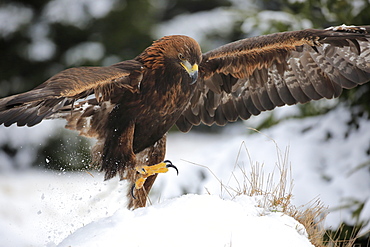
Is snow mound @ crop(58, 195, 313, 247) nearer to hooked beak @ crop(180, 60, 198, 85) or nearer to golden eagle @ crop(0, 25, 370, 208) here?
golden eagle @ crop(0, 25, 370, 208)

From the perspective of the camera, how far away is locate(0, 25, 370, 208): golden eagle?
3904mm

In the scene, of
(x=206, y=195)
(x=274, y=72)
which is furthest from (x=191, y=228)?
(x=274, y=72)

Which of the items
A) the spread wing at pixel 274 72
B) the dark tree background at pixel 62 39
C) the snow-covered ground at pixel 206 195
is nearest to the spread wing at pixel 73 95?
the snow-covered ground at pixel 206 195

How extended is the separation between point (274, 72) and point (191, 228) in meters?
2.11

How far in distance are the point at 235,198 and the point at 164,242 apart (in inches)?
38.2

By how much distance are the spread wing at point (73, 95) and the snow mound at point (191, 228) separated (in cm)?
75

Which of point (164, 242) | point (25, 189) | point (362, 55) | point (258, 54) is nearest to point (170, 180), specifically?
point (258, 54)

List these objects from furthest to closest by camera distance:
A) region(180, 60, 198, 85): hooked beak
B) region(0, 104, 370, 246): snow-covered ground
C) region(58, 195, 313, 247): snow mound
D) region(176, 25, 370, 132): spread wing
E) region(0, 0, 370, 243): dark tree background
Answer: region(0, 0, 370, 243): dark tree background < region(176, 25, 370, 132): spread wing < region(180, 60, 198, 85): hooked beak < region(0, 104, 370, 246): snow-covered ground < region(58, 195, 313, 247): snow mound

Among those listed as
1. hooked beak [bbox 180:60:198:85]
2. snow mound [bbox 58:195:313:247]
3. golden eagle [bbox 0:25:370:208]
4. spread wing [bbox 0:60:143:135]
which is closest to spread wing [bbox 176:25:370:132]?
golden eagle [bbox 0:25:370:208]

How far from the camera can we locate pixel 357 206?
540 centimetres

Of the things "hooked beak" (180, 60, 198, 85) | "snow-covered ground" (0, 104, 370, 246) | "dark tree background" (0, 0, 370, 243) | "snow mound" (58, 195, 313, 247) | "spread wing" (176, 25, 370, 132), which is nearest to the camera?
"snow mound" (58, 195, 313, 247)

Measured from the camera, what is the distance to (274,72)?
4.70m

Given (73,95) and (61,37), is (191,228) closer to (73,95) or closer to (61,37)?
(73,95)

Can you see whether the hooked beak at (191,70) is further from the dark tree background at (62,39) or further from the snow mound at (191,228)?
the dark tree background at (62,39)
